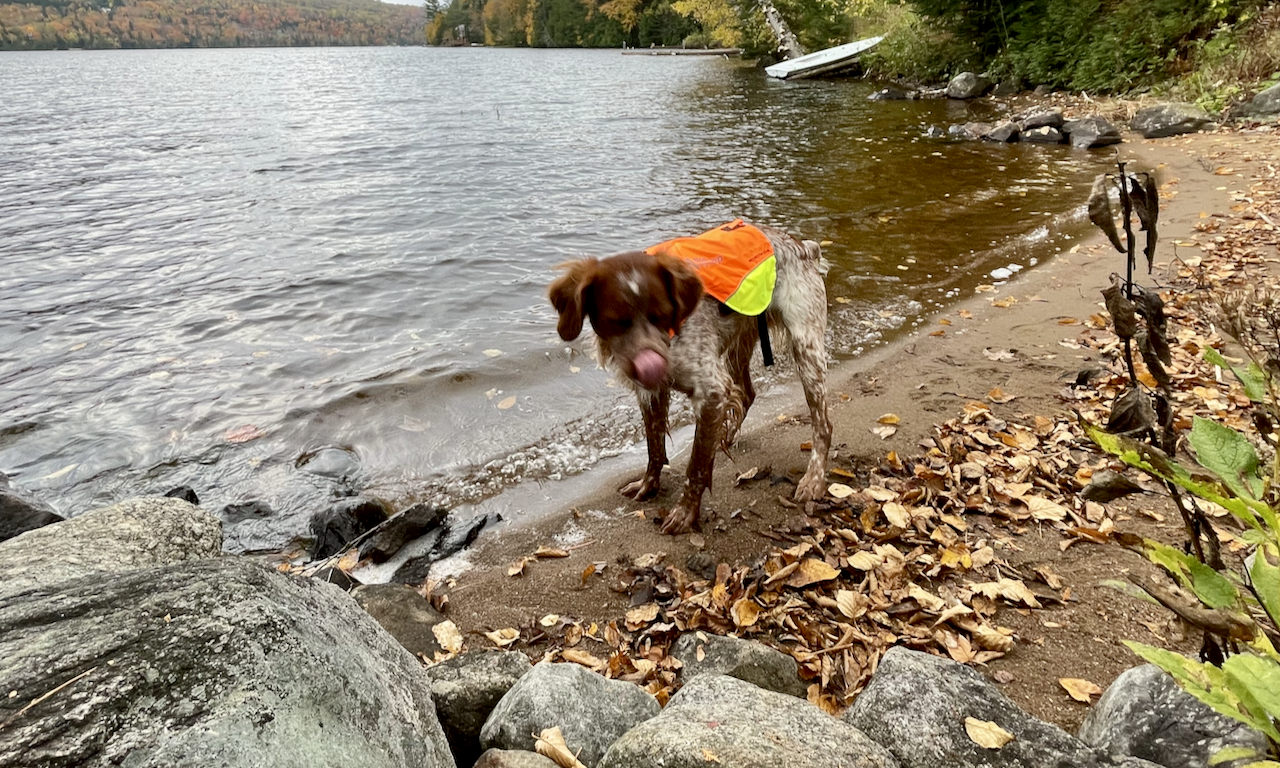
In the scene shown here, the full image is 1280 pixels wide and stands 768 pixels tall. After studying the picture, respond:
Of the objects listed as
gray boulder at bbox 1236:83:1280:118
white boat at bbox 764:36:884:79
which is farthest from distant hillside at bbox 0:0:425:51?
gray boulder at bbox 1236:83:1280:118

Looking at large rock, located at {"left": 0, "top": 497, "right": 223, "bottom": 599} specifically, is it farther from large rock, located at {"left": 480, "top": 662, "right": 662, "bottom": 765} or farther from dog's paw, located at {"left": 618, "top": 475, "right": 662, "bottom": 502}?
dog's paw, located at {"left": 618, "top": 475, "right": 662, "bottom": 502}

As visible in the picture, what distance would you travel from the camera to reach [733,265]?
445cm

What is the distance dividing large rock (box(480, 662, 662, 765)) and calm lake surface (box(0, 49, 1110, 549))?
7.60 feet

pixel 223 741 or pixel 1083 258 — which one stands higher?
pixel 223 741

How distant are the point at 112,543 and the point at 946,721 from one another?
3.74 metres

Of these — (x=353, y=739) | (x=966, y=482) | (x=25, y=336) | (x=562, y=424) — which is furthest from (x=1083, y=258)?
(x=25, y=336)

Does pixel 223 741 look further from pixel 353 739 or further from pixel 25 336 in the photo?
pixel 25 336

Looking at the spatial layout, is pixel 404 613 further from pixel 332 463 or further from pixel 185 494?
pixel 185 494

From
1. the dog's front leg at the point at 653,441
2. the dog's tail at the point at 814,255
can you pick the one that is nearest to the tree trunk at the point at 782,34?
the dog's tail at the point at 814,255

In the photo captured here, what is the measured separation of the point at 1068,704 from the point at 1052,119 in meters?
18.6

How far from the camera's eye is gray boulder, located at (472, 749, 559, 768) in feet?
7.16

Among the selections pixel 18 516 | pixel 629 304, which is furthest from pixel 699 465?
pixel 18 516

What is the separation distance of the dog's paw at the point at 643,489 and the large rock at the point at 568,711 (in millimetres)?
2216

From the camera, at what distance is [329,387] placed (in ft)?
22.7
